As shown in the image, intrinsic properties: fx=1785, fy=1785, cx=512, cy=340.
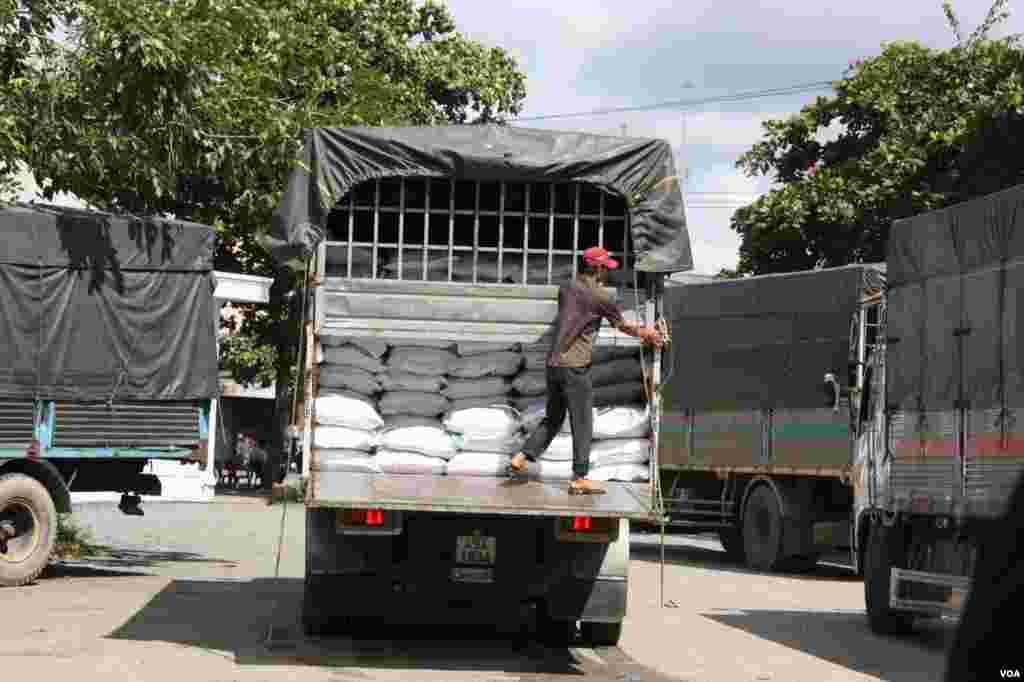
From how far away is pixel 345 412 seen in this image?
40.6 feet

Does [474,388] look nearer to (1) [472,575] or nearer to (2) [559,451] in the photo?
(2) [559,451]

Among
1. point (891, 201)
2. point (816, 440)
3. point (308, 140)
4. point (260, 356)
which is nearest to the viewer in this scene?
point (308, 140)

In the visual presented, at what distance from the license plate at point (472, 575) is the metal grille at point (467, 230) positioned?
8.33ft

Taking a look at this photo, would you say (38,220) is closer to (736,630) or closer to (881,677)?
(736,630)

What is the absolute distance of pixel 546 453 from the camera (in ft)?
42.0

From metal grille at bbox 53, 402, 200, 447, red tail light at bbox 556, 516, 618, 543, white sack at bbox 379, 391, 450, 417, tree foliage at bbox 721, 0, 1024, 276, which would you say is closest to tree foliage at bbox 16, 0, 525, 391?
metal grille at bbox 53, 402, 200, 447

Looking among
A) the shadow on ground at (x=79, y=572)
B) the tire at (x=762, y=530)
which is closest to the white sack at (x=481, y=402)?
the shadow on ground at (x=79, y=572)

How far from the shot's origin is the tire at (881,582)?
14.1 metres

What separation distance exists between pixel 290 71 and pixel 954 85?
53.3 ft

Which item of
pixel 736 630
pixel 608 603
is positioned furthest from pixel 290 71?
pixel 608 603

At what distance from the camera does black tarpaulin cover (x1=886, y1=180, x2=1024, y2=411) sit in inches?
472

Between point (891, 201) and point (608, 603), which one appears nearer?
point (608, 603)

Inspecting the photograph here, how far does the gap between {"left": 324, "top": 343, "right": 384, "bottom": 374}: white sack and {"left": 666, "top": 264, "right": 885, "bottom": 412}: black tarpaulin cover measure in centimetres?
892

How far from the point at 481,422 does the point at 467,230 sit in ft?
4.79
